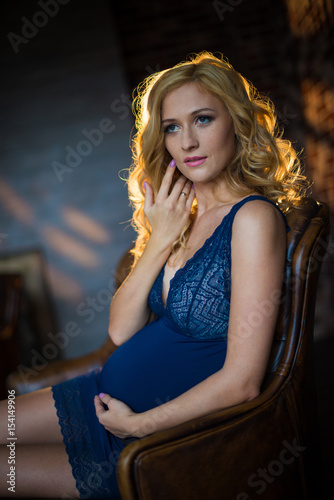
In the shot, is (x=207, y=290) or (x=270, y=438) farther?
(x=207, y=290)

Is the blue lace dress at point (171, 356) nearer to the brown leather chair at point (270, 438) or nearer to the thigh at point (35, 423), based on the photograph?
the thigh at point (35, 423)

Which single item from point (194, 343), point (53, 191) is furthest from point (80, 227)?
point (194, 343)

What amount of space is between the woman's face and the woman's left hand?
76 cm

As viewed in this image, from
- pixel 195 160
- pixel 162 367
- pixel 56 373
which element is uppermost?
pixel 195 160

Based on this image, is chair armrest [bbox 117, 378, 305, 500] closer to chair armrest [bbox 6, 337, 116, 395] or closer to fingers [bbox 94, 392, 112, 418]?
fingers [bbox 94, 392, 112, 418]

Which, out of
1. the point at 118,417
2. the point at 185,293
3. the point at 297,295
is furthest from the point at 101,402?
the point at 297,295

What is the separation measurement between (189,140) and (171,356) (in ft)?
2.25

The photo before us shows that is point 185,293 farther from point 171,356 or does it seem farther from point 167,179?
point 167,179

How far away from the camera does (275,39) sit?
4.04 meters

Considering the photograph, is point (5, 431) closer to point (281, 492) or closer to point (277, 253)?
point (281, 492)

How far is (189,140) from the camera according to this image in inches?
55.5

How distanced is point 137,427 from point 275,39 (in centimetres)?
392

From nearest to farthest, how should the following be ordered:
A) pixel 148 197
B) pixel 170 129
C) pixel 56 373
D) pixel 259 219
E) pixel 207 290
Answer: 1. pixel 259 219
2. pixel 207 290
3. pixel 170 129
4. pixel 148 197
5. pixel 56 373

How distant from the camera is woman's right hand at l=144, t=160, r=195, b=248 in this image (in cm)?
152
